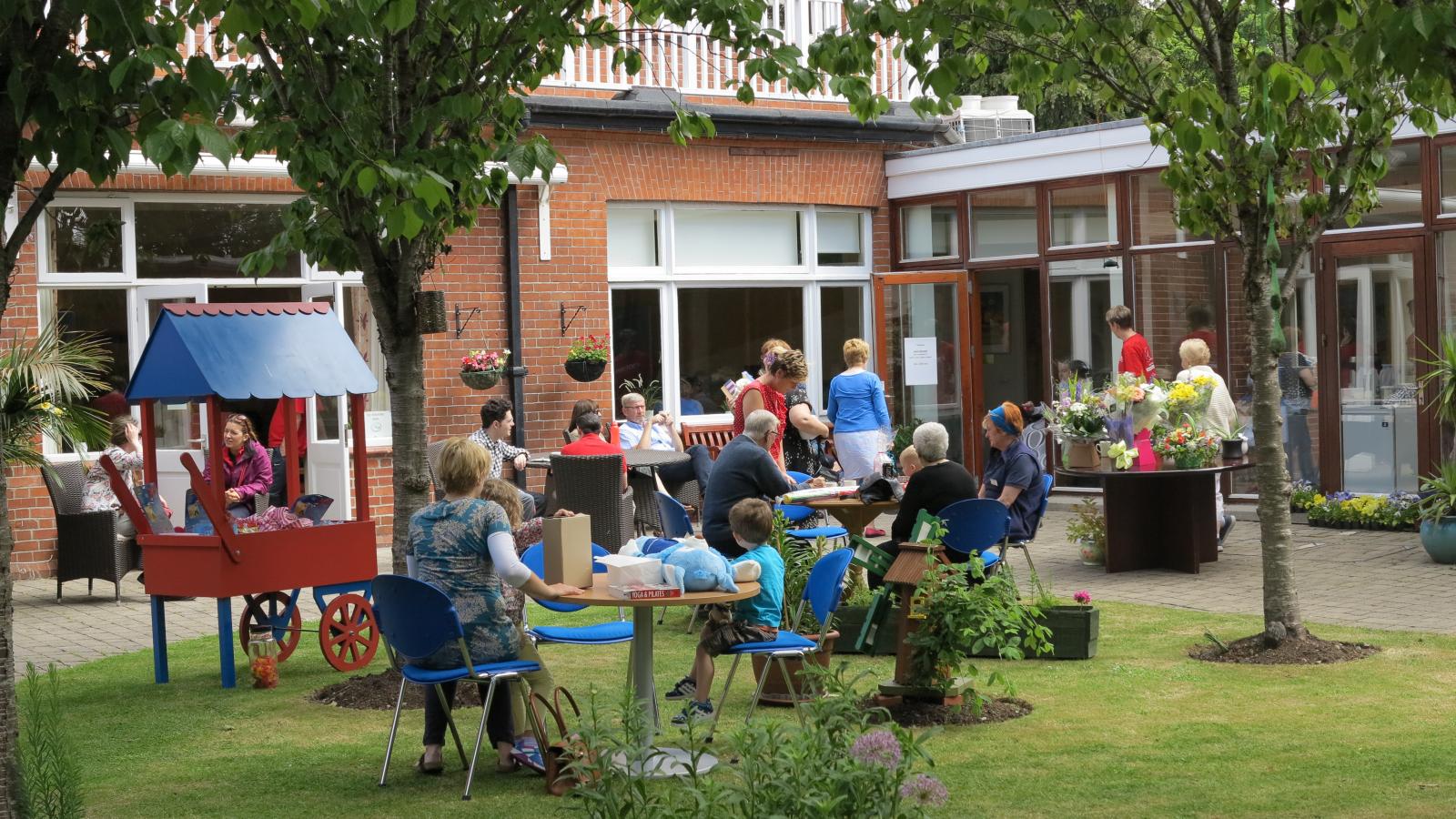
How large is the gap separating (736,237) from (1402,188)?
631 centimetres

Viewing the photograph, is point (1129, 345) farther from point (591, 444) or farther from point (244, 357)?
point (244, 357)

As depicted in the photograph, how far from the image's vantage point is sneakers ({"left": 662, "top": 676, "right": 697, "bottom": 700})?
7.31 metres

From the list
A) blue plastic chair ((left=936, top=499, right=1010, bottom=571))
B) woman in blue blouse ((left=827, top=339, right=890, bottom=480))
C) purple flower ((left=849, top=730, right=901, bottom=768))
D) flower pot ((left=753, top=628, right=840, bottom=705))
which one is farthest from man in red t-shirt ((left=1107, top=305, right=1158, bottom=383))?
purple flower ((left=849, top=730, right=901, bottom=768))

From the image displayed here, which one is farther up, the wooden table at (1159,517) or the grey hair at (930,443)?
the grey hair at (930,443)

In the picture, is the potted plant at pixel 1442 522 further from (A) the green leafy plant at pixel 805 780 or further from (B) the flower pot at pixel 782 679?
(A) the green leafy plant at pixel 805 780

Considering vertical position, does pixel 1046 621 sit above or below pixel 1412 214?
below

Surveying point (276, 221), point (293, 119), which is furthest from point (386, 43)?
point (276, 221)

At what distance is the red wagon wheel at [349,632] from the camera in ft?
27.4

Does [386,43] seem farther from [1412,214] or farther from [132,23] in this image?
[1412,214]

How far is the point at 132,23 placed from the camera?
3.94 m

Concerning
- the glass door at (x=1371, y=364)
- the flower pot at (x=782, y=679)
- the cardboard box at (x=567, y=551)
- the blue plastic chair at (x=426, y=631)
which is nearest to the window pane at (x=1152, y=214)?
the glass door at (x=1371, y=364)

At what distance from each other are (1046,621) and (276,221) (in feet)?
26.9

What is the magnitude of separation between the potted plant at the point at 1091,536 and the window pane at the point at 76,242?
7.74 meters

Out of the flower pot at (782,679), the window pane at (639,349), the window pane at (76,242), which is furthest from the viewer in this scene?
the window pane at (639,349)
